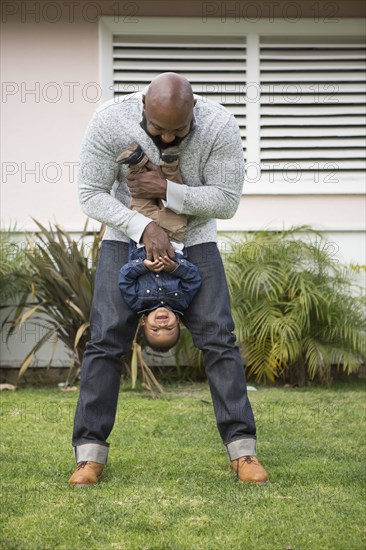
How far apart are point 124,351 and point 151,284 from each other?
0.41m

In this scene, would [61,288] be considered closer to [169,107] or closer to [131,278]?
[131,278]

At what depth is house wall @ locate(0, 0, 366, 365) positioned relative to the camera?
8594 millimetres

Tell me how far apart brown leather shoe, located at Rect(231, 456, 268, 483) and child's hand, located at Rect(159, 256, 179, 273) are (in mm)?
1014

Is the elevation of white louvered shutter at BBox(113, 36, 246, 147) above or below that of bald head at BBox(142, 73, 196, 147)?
above

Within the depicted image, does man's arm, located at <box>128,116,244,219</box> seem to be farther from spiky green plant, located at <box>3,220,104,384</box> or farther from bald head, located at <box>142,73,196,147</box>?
spiky green plant, located at <box>3,220,104,384</box>

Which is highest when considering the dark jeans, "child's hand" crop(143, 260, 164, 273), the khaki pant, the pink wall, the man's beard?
the pink wall

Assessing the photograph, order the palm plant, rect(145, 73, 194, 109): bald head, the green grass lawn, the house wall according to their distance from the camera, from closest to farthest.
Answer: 1. the green grass lawn
2. rect(145, 73, 194, 109): bald head
3. the palm plant
4. the house wall

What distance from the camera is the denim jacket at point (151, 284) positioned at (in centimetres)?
449

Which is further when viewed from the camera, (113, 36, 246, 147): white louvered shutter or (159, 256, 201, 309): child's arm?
(113, 36, 246, 147): white louvered shutter

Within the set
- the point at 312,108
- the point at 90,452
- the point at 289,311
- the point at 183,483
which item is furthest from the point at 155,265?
the point at 312,108

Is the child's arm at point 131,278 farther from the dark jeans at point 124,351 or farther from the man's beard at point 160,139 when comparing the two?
the man's beard at point 160,139

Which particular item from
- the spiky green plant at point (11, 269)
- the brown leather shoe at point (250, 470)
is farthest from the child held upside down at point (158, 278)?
the spiky green plant at point (11, 269)

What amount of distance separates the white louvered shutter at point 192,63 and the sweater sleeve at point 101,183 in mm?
4325

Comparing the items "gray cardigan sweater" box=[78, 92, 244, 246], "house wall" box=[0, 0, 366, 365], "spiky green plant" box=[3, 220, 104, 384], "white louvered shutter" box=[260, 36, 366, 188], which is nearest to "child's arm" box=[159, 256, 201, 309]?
"gray cardigan sweater" box=[78, 92, 244, 246]
